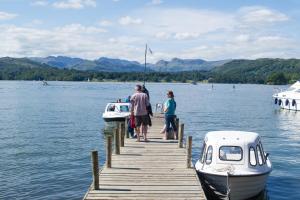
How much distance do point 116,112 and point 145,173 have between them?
89.4 feet

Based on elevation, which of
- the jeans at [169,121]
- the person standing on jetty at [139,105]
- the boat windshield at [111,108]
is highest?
the person standing on jetty at [139,105]

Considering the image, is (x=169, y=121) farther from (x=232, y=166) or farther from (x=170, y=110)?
(x=232, y=166)

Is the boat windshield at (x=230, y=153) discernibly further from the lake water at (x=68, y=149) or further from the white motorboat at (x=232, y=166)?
the lake water at (x=68, y=149)

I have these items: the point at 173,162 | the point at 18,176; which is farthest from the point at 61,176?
the point at 173,162

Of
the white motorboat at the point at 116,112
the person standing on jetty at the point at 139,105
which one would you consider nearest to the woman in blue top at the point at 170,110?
the person standing on jetty at the point at 139,105

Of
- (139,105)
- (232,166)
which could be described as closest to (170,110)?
(139,105)

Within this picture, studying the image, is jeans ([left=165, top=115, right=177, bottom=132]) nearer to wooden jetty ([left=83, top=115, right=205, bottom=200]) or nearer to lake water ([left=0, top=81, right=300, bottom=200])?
wooden jetty ([left=83, top=115, right=205, bottom=200])

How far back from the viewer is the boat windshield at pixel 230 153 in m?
18.8

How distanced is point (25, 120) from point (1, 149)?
21797 mm

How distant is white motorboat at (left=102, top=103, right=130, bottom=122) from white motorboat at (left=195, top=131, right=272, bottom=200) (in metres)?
24.9

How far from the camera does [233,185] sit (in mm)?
17859

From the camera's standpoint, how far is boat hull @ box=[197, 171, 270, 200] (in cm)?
1783

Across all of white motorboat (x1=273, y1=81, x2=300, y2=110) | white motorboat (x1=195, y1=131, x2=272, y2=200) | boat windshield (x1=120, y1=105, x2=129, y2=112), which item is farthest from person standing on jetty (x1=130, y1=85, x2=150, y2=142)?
white motorboat (x1=273, y1=81, x2=300, y2=110)

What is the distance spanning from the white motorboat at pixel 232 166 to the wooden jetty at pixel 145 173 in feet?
2.76
